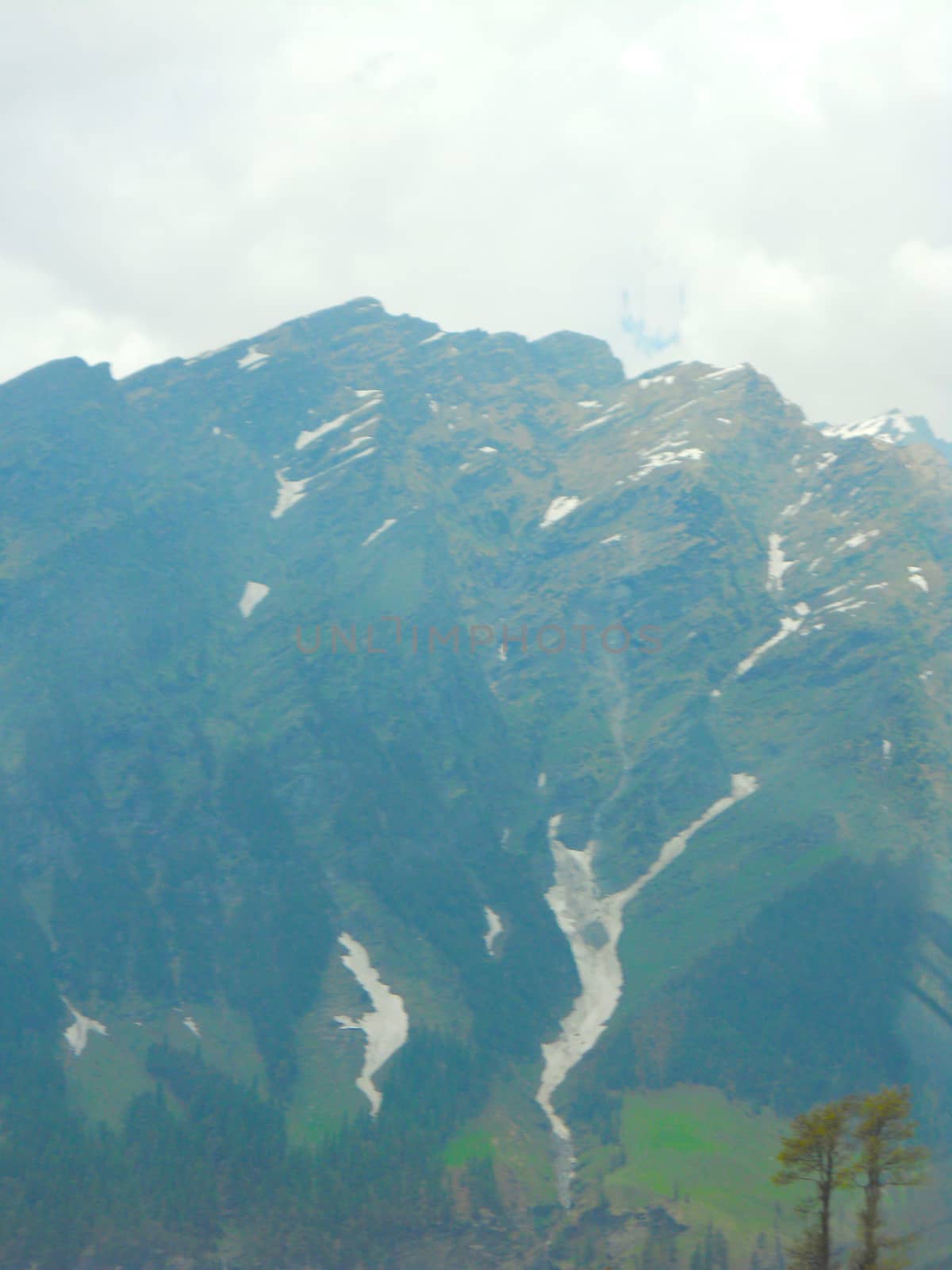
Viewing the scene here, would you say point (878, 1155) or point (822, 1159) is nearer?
point (878, 1155)

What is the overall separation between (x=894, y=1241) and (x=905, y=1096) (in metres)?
8.64

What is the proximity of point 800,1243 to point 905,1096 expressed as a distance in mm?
A: 14043

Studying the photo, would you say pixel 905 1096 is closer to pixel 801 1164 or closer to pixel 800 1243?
pixel 801 1164

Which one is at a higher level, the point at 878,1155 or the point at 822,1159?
the point at 822,1159

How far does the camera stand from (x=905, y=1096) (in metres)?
80.1

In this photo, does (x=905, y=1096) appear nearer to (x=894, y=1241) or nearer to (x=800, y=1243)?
(x=894, y=1241)

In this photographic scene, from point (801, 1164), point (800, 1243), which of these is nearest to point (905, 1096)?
point (801, 1164)

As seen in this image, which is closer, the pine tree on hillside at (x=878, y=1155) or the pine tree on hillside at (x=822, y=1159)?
the pine tree on hillside at (x=878, y=1155)

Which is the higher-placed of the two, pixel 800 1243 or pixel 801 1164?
pixel 801 1164

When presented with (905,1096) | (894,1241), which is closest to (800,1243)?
(894,1241)

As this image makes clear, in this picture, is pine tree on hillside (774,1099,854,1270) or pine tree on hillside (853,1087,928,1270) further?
pine tree on hillside (774,1099,854,1270)

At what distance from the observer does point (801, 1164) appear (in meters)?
80.1

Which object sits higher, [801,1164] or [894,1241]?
[801,1164]

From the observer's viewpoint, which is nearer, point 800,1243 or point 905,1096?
point 905,1096
